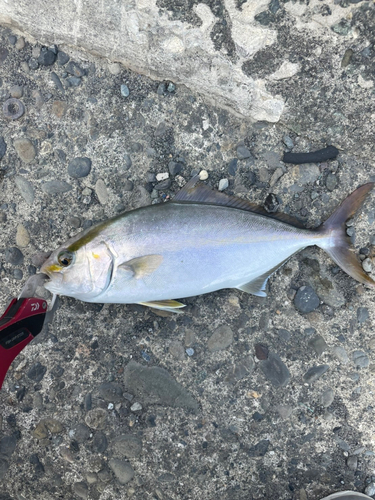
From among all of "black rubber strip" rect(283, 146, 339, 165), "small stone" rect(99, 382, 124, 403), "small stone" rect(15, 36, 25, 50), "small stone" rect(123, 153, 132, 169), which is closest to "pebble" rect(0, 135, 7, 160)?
"small stone" rect(15, 36, 25, 50)

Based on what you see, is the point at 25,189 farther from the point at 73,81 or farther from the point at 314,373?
the point at 314,373

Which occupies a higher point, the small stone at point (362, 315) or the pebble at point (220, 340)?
the small stone at point (362, 315)

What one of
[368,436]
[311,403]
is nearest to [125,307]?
[311,403]

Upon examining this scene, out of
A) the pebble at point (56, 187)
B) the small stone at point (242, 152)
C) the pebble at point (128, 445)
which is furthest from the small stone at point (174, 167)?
the pebble at point (128, 445)

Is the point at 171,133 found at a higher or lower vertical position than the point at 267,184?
higher

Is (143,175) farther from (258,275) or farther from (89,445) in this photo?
(89,445)

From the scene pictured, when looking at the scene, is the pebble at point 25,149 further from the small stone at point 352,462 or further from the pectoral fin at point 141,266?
the small stone at point 352,462
